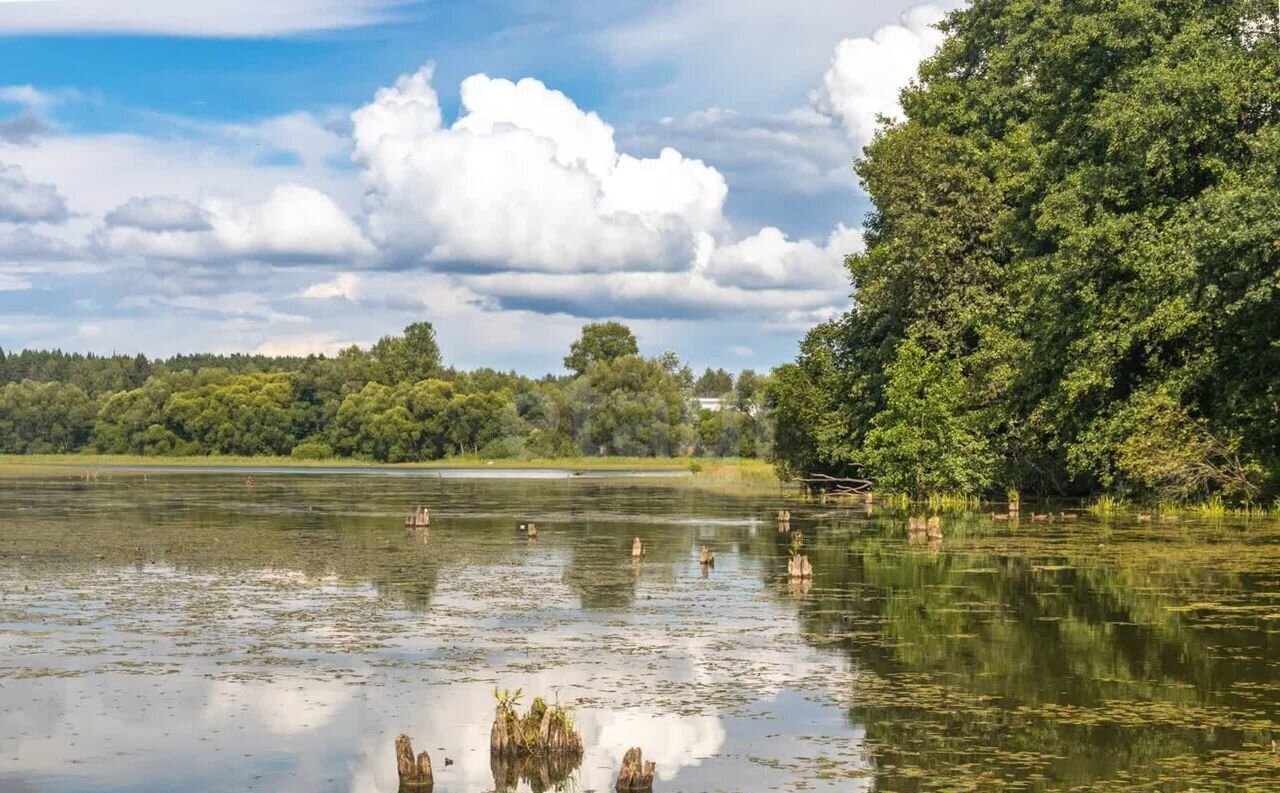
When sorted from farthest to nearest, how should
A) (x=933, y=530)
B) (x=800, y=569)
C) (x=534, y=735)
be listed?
(x=933, y=530), (x=800, y=569), (x=534, y=735)

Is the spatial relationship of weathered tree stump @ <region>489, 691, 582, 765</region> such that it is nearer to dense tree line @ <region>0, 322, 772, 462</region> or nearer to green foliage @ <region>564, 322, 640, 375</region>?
dense tree line @ <region>0, 322, 772, 462</region>

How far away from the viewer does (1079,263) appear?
47.0 metres

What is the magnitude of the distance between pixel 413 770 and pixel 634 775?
2.10 m

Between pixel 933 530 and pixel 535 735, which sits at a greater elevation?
pixel 933 530

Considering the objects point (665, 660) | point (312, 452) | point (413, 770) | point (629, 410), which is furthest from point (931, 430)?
point (312, 452)

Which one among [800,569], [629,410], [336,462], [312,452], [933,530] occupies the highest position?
[629,410]

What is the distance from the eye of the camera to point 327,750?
48.8 feet

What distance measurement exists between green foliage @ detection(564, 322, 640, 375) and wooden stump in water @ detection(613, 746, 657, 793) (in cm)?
17010

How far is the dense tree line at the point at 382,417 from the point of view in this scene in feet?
505

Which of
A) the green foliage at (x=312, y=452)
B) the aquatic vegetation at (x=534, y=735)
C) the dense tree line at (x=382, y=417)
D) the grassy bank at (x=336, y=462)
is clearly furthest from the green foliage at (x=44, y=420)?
the aquatic vegetation at (x=534, y=735)

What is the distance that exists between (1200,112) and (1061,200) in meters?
5.90

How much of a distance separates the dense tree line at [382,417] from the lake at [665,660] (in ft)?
368

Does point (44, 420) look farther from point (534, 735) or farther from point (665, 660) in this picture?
point (534, 735)

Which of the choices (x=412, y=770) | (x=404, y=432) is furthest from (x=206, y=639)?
(x=404, y=432)
